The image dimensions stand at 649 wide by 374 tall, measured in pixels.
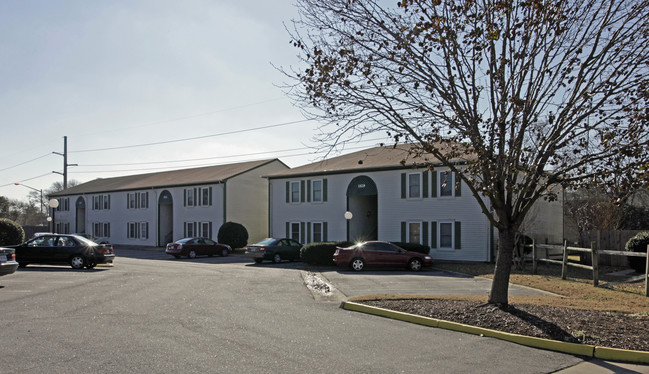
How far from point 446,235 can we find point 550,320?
1814 cm

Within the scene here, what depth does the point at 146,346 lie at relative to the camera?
24.7 feet

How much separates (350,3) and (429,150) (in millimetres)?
3411

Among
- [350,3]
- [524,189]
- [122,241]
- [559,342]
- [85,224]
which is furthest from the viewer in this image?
[85,224]

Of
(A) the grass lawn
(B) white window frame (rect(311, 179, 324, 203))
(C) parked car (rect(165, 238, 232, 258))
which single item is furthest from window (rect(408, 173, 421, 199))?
(C) parked car (rect(165, 238, 232, 258))

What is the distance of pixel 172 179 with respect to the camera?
47406mm

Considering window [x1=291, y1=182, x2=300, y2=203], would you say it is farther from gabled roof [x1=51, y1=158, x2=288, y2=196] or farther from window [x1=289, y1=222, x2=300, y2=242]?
gabled roof [x1=51, y1=158, x2=288, y2=196]

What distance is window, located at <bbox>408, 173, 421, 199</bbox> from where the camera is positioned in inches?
1116

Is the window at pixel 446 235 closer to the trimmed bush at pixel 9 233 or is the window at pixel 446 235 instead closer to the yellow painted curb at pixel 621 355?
the yellow painted curb at pixel 621 355

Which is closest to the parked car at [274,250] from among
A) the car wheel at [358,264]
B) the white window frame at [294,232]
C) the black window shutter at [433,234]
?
the white window frame at [294,232]

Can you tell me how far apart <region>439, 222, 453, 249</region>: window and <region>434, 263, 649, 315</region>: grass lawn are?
339cm

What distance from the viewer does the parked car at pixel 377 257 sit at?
22344 mm

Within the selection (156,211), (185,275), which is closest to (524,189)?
(185,275)

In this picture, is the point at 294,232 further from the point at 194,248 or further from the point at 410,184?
the point at 410,184

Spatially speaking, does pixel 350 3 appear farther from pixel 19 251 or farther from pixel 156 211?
pixel 156 211
